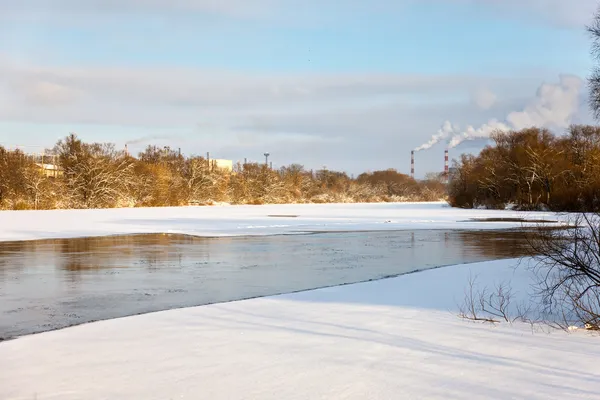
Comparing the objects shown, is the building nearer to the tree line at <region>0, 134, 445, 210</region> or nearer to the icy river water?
the tree line at <region>0, 134, 445, 210</region>

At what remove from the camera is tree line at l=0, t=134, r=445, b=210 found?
44219mm

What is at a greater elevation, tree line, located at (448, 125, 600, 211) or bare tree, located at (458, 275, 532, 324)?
tree line, located at (448, 125, 600, 211)

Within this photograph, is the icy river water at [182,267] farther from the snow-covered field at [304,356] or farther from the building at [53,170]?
the building at [53,170]

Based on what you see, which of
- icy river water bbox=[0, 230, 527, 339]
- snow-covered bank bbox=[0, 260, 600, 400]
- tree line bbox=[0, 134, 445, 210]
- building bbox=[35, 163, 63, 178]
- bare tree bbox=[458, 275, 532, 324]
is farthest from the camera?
building bbox=[35, 163, 63, 178]

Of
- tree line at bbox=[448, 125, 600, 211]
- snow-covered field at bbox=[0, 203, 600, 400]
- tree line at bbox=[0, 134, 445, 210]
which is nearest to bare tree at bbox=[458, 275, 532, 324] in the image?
snow-covered field at bbox=[0, 203, 600, 400]

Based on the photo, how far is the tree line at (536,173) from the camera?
44.7 m

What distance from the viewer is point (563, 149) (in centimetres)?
5103

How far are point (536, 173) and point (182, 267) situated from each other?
1625 inches

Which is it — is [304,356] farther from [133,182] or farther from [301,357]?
[133,182]

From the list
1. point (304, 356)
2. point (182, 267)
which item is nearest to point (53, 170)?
point (182, 267)

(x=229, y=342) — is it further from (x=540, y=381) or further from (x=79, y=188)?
(x=79, y=188)

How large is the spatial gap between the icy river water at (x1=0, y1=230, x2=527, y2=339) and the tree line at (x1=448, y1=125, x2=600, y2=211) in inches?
992

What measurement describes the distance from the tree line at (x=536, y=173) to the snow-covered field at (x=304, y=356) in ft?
115

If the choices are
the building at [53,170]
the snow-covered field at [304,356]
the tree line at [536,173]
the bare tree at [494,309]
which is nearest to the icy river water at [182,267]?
the snow-covered field at [304,356]
